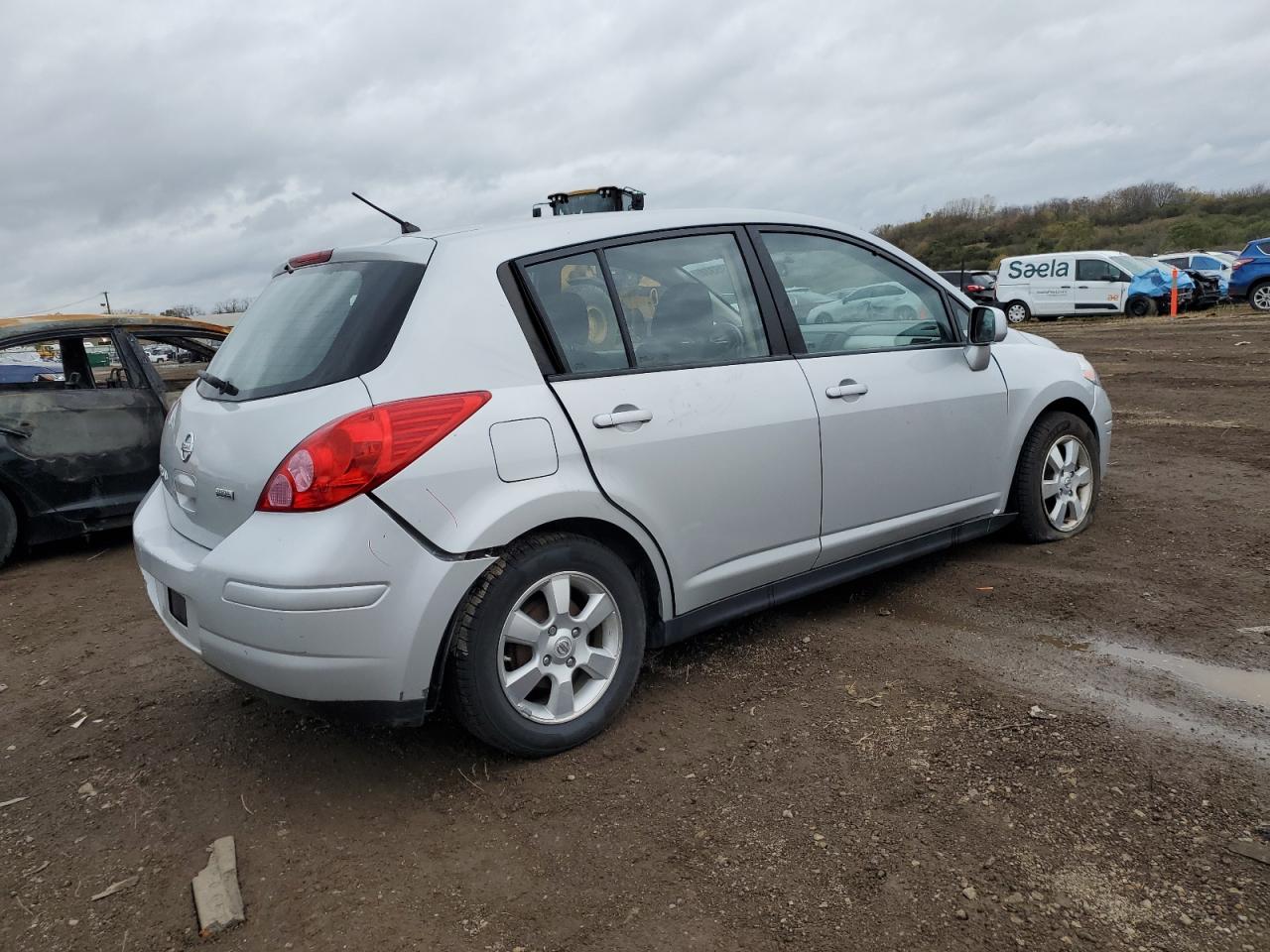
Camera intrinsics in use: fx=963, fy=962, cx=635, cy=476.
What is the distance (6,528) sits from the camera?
574 centimetres

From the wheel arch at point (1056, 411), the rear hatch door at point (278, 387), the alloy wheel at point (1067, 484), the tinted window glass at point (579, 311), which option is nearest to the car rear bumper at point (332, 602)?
the rear hatch door at point (278, 387)

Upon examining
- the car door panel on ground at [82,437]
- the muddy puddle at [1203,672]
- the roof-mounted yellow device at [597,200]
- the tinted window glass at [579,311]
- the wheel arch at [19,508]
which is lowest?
the muddy puddle at [1203,672]

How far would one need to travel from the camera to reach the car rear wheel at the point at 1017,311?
24.7 meters

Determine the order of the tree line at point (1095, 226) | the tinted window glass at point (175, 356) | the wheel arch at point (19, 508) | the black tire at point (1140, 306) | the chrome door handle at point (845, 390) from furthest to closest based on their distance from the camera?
the tree line at point (1095, 226) → the black tire at point (1140, 306) → the tinted window glass at point (175, 356) → the wheel arch at point (19, 508) → the chrome door handle at point (845, 390)

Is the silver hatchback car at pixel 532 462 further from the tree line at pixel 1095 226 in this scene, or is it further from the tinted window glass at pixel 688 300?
the tree line at pixel 1095 226

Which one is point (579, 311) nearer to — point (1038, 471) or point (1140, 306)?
point (1038, 471)

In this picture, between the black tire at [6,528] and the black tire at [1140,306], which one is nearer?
the black tire at [6,528]

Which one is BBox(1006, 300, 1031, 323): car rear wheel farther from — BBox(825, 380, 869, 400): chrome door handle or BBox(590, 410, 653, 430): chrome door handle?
BBox(590, 410, 653, 430): chrome door handle

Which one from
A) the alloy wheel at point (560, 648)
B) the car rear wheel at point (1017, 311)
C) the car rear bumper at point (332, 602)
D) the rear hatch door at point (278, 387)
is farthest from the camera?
the car rear wheel at point (1017, 311)

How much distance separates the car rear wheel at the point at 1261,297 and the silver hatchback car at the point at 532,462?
20759mm

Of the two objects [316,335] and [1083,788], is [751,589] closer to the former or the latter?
[1083,788]

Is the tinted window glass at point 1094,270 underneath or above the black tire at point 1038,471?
above

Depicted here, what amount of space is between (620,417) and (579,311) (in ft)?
1.25

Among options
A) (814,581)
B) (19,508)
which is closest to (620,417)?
(814,581)
